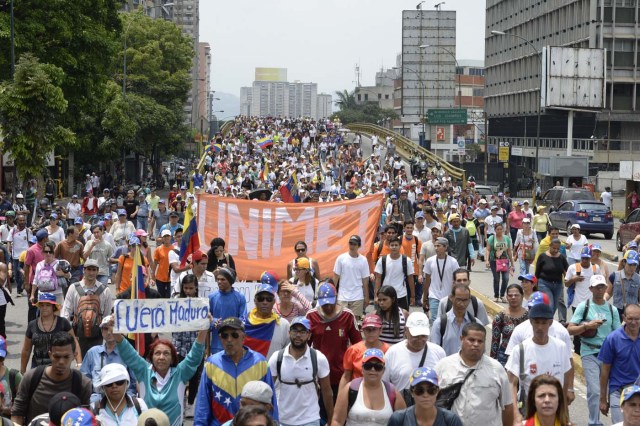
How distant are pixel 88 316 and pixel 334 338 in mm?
2528

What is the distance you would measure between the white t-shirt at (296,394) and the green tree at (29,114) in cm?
2024

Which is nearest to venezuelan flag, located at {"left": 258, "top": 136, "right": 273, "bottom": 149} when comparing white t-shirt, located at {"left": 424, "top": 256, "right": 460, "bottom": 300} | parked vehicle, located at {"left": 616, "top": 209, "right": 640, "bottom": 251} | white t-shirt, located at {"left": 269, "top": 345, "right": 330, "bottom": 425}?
parked vehicle, located at {"left": 616, "top": 209, "right": 640, "bottom": 251}

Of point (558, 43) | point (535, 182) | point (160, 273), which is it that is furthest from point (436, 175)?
point (160, 273)

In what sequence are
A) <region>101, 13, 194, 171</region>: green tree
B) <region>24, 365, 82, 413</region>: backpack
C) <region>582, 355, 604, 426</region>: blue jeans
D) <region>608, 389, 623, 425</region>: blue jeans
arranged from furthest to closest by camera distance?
<region>101, 13, 194, 171</region>: green tree → <region>582, 355, 604, 426</region>: blue jeans → <region>608, 389, 623, 425</region>: blue jeans → <region>24, 365, 82, 413</region>: backpack

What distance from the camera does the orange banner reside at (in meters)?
16.7

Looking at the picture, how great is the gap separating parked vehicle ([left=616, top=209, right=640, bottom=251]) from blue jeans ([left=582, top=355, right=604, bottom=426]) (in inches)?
745

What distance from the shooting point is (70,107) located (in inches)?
1491

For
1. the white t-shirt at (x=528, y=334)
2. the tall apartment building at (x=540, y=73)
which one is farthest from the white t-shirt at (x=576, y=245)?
the tall apartment building at (x=540, y=73)

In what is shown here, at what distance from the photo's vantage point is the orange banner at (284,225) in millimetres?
16719

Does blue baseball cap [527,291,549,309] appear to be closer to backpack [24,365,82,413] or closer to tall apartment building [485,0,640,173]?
backpack [24,365,82,413]

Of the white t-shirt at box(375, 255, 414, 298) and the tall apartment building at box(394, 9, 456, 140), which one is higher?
the tall apartment building at box(394, 9, 456, 140)

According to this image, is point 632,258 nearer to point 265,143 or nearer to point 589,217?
point 589,217

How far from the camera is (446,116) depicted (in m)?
75.9

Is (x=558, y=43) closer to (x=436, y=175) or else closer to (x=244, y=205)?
(x=436, y=175)
